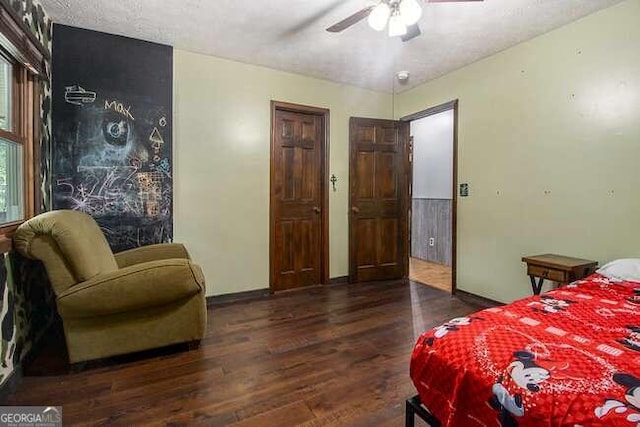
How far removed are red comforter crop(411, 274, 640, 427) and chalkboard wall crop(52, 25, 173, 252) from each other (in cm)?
260

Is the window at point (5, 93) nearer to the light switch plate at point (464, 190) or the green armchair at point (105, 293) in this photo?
the green armchair at point (105, 293)

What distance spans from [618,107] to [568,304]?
167cm

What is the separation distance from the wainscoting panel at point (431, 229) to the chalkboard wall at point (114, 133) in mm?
3961

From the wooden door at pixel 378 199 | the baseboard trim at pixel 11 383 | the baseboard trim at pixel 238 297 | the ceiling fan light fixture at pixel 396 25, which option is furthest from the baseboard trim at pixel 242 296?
the ceiling fan light fixture at pixel 396 25

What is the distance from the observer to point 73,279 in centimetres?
195

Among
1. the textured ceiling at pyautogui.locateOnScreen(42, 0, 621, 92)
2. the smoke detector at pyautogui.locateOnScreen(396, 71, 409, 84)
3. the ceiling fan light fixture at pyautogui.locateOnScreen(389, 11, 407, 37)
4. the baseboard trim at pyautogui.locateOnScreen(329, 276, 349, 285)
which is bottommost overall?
the baseboard trim at pyautogui.locateOnScreen(329, 276, 349, 285)

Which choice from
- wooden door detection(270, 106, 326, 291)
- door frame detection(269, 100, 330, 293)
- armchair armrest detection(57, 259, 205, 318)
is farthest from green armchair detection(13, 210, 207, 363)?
wooden door detection(270, 106, 326, 291)

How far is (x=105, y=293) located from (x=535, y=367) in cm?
213

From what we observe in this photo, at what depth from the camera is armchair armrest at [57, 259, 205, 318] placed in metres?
1.90

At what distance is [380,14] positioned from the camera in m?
1.83

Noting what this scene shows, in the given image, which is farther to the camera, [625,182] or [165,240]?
[165,240]

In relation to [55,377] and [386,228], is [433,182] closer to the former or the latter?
[386,228]

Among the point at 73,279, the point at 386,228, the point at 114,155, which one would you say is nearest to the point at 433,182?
the point at 386,228

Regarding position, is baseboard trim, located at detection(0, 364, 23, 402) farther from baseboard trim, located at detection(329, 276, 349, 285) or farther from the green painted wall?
the green painted wall
